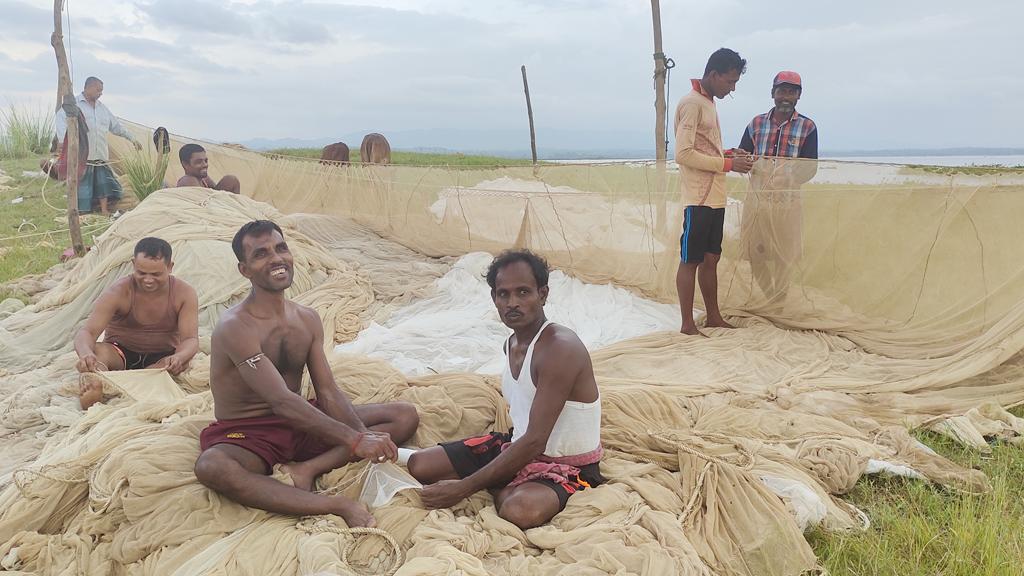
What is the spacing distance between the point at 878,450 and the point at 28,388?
13.7 ft

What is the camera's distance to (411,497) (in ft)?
8.65

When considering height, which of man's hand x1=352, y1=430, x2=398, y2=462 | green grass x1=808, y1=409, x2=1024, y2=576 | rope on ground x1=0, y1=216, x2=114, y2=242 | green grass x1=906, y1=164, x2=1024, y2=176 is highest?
green grass x1=906, y1=164, x2=1024, y2=176

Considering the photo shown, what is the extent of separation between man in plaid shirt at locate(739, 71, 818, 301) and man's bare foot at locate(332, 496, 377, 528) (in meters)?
3.52

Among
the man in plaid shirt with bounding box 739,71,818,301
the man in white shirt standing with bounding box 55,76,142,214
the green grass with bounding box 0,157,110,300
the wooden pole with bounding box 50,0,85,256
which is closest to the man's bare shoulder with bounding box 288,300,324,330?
the man in plaid shirt with bounding box 739,71,818,301

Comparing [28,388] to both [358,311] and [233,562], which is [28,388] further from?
[233,562]

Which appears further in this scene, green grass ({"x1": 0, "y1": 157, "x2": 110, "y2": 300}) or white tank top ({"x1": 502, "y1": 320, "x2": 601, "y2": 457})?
green grass ({"x1": 0, "y1": 157, "x2": 110, "y2": 300})

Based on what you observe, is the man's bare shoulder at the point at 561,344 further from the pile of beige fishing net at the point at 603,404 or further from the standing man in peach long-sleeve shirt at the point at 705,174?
the standing man in peach long-sleeve shirt at the point at 705,174

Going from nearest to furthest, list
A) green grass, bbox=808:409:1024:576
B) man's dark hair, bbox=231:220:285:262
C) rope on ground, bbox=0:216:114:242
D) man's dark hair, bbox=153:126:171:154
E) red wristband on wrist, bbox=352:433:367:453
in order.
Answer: green grass, bbox=808:409:1024:576 → red wristband on wrist, bbox=352:433:367:453 → man's dark hair, bbox=231:220:285:262 → rope on ground, bbox=0:216:114:242 → man's dark hair, bbox=153:126:171:154

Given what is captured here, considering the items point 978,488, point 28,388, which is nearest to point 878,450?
point 978,488

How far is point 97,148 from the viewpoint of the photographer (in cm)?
933

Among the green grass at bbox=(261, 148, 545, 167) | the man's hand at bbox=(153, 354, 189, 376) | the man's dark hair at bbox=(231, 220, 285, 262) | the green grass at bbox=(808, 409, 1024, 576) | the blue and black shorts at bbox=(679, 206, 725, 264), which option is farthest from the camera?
the green grass at bbox=(261, 148, 545, 167)

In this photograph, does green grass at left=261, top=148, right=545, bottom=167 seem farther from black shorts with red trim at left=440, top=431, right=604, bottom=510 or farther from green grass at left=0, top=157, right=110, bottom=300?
black shorts with red trim at left=440, top=431, right=604, bottom=510

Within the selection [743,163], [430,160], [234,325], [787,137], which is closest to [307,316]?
[234,325]

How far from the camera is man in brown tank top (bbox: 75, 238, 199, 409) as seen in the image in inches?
161
